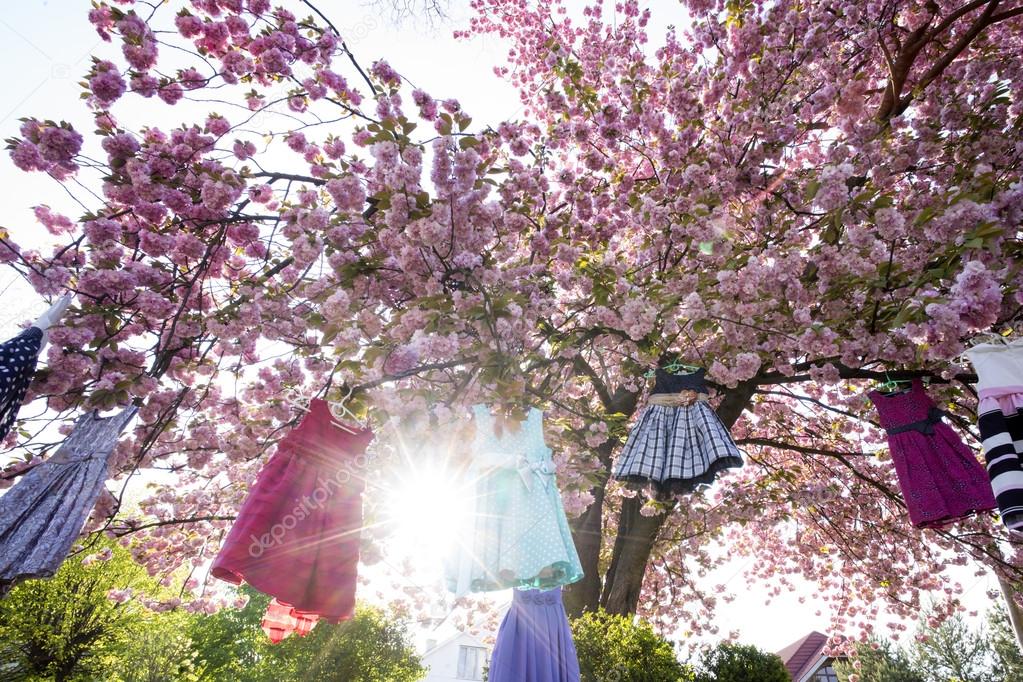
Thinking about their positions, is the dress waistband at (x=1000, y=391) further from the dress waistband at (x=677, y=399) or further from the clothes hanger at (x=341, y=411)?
the clothes hanger at (x=341, y=411)

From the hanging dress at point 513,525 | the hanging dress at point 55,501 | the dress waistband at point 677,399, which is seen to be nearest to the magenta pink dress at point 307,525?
the hanging dress at point 513,525

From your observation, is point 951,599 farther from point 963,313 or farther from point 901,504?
point 963,313

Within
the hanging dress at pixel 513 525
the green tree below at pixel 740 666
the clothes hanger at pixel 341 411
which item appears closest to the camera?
the hanging dress at pixel 513 525

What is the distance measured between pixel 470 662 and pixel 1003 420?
1090 inches

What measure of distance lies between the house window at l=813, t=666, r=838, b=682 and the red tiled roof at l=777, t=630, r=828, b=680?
0.52m

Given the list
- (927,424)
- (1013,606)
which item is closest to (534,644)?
(927,424)

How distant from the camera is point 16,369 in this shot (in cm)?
350

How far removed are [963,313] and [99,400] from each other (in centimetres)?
545

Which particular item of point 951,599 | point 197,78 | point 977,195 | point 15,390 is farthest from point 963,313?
point 951,599

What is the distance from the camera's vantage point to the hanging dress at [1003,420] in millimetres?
2863

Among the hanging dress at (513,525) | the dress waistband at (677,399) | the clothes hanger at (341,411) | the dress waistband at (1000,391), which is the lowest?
the hanging dress at (513,525)

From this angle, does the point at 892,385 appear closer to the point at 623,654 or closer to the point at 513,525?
the point at 513,525

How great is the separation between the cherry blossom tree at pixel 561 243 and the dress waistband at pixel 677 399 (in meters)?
0.33

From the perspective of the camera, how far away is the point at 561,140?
17.6 feet
